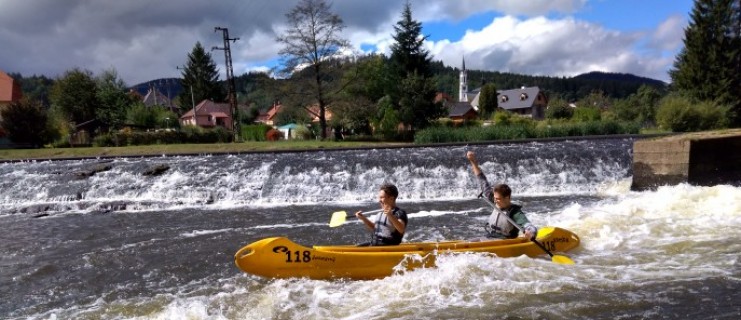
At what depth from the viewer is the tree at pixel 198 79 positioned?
75812 millimetres

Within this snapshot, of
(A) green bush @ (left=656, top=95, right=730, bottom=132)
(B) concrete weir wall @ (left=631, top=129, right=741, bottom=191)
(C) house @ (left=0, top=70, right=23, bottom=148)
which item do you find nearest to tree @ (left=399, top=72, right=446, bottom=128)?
(A) green bush @ (left=656, top=95, right=730, bottom=132)

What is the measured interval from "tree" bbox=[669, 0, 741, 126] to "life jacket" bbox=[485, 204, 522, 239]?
35.3m

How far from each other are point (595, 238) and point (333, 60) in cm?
2840

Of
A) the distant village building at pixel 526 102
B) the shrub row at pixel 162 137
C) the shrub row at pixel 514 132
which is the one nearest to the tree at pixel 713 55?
the shrub row at pixel 514 132

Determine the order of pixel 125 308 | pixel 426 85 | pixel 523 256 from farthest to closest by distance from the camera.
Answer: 1. pixel 426 85
2. pixel 523 256
3. pixel 125 308

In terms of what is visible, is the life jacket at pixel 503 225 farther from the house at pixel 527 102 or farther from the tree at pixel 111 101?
the house at pixel 527 102

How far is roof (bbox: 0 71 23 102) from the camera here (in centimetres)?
5647

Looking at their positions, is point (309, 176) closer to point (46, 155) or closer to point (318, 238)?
point (318, 238)

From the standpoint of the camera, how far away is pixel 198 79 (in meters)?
77.1

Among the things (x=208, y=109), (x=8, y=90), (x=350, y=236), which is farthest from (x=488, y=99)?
(x=350, y=236)

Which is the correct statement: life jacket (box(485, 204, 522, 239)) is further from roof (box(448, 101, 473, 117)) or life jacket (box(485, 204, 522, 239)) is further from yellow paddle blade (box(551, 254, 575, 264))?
roof (box(448, 101, 473, 117))

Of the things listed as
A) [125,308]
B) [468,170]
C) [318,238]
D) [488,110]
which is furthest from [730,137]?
[488,110]

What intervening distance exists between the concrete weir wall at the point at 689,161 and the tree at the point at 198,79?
70243 millimetres

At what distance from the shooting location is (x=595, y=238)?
8742 mm
